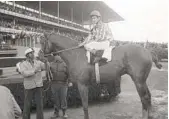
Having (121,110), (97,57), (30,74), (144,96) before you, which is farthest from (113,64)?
(121,110)

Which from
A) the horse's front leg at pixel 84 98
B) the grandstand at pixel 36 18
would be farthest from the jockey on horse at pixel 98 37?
the grandstand at pixel 36 18

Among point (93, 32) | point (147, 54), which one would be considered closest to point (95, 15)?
point (93, 32)

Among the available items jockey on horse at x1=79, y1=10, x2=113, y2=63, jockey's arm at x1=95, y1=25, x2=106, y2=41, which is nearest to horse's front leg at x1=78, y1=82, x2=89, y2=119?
jockey on horse at x1=79, y1=10, x2=113, y2=63

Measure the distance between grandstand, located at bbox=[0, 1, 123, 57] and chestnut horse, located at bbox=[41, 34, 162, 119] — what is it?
6.52 m

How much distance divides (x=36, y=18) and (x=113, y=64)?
63.1 feet

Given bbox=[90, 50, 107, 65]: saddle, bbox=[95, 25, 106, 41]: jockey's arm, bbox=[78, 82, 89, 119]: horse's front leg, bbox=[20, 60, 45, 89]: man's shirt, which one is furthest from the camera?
bbox=[95, 25, 106, 41]: jockey's arm

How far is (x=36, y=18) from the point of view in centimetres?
2417

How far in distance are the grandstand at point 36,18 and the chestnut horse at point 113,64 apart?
652cm

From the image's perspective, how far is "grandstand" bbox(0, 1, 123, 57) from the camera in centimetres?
2000

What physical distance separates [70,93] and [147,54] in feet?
9.96

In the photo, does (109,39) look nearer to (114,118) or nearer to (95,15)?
(95,15)

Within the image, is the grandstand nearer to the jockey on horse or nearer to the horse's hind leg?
the jockey on horse

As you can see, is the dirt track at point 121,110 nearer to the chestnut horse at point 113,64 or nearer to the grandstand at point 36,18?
the chestnut horse at point 113,64

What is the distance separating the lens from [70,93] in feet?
26.9
